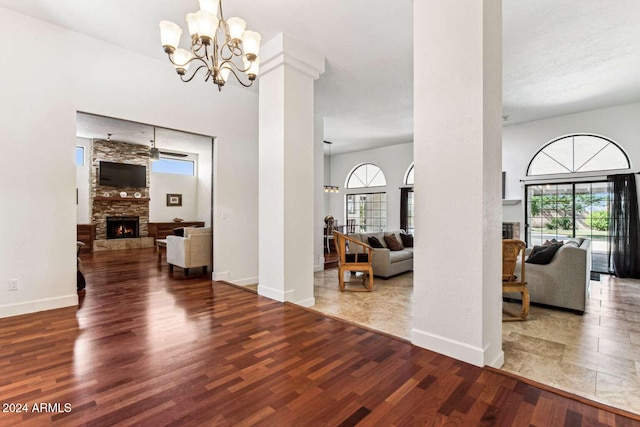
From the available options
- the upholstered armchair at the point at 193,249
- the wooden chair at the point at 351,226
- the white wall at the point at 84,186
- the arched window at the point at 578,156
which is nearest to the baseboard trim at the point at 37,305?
the upholstered armchair at the point at 193,249

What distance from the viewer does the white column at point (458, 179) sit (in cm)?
209

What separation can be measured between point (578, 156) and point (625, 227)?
1669mm

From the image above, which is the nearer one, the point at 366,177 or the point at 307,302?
the point at 307,302

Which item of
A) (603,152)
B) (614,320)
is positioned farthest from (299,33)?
(603,152)

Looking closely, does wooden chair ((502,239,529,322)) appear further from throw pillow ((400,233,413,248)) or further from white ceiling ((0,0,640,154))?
throw pillow ((400,233,413,248))

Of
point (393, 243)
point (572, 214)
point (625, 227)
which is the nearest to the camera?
point (625, 227)

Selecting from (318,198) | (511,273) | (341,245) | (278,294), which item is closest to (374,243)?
(341,245)

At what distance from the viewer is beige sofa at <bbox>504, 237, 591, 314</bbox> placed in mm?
3707

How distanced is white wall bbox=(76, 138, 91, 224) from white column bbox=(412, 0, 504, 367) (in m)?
9.32

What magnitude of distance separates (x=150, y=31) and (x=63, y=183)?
2048mm

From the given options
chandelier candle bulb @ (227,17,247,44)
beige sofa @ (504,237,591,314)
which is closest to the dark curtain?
beige sofa @ (504,237,591,314)

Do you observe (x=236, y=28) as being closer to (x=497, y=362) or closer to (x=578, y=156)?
(x=497, y=362)

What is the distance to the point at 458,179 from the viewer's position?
2.18 metres

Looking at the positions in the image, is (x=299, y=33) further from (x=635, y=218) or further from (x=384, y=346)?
(x=635, y=218)
